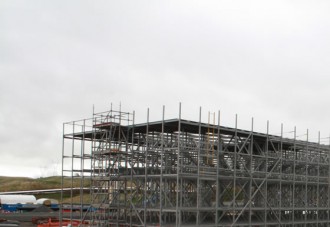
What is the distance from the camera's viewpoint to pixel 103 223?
1039 inches

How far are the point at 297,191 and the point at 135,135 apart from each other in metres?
13.5

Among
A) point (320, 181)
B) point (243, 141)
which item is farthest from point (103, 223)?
point (320, 181)

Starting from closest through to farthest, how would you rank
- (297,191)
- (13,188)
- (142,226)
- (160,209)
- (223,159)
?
(160,209) < (142,226) < (223,159) < (297,191) < (13,188)

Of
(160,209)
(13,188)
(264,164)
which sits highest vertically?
(264,164)

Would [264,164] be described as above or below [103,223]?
above

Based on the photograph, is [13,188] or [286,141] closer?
[286,141]

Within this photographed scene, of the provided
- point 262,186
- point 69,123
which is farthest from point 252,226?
point 69,123

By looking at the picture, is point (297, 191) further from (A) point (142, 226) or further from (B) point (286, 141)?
(A) point (142, 226)

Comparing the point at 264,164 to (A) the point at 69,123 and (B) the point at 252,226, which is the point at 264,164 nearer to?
(B) the point at 252,226

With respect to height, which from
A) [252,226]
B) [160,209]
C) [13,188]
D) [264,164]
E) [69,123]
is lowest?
[13,188]

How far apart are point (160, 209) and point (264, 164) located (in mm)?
10086

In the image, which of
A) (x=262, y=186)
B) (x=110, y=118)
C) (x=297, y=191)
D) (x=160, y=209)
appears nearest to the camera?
(x=160, y=209)

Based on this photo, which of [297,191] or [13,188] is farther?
[13,188]

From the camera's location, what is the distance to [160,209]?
22609 mm
